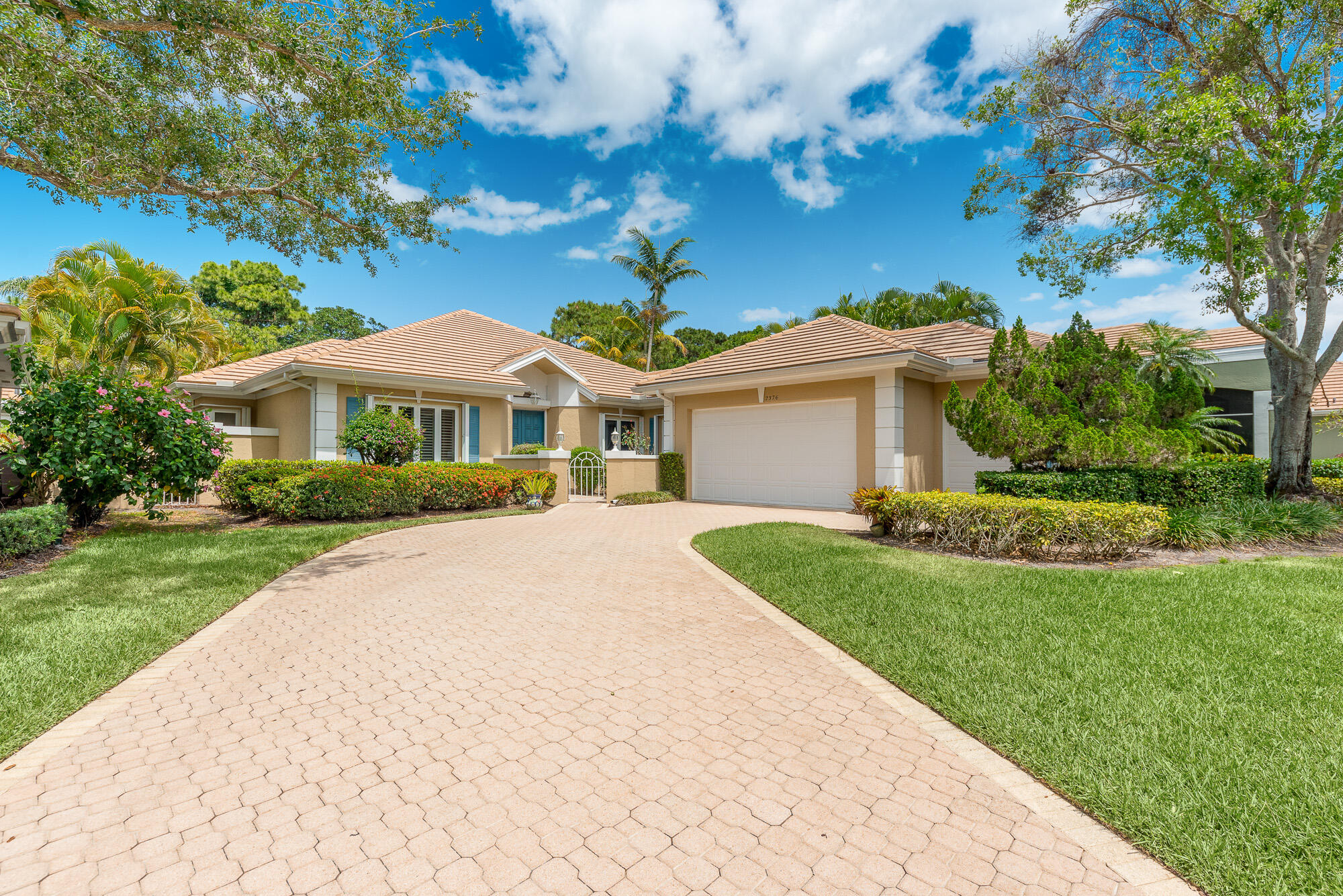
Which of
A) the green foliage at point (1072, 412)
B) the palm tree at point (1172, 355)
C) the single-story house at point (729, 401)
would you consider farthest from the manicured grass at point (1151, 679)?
the palm tree at point (1172, 355)

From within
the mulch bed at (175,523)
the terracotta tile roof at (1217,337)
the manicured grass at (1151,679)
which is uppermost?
the terracotta tile roof at (1217,337)

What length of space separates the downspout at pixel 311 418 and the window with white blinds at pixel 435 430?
1817mm

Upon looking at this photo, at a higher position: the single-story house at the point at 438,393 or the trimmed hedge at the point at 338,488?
the single-story house at the point at 438,393

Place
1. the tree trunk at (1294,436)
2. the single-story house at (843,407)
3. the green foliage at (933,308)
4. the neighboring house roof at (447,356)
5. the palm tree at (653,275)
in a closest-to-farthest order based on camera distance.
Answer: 1. the tree trunk at (1294,436)
2. the single-story house at (843,407)
3. the neighboring house roof at (447,356)
4. the green foliage at (933,308)
5. the palm tree at (653,275)

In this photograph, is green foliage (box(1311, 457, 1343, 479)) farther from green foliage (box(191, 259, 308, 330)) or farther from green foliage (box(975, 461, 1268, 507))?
green foliage (box(191, 259, 308, 330))

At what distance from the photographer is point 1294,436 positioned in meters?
A: 11.2

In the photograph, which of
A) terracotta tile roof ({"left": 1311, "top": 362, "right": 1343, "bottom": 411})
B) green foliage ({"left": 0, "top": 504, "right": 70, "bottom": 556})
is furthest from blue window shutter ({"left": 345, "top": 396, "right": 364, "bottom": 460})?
terracotta tile roof ({"left": 1311, "top": 362, "right": 1343, "bottom": 411})

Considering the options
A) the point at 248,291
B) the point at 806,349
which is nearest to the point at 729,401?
the point at 806,349

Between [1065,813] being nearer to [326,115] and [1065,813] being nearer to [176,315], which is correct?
[326,115]

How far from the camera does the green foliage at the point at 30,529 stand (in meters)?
7.36

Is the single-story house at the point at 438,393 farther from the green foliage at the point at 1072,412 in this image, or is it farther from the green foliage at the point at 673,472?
the green foliage at the point at 1072,412

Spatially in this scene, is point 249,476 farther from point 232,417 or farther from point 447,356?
point 232,417

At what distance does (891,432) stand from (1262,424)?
1135 cm

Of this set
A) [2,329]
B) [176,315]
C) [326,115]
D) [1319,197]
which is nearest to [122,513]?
[2,329]
